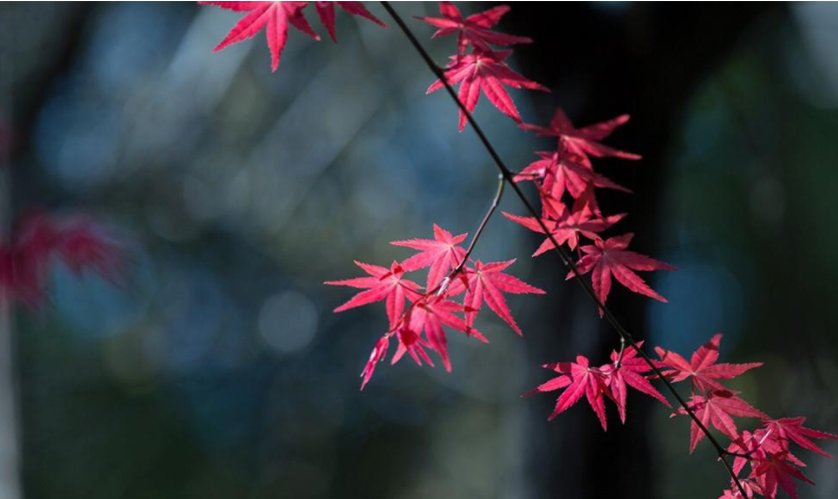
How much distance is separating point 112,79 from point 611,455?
442cm

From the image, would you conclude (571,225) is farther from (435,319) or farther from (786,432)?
(786,432)

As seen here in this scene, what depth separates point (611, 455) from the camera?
1.69 meters

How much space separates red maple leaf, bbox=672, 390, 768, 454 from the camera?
75 cm

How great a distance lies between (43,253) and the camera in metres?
1.71

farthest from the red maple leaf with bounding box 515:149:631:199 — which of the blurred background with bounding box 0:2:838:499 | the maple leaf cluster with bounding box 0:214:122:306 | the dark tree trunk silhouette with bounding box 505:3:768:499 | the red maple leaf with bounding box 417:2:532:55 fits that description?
the blurred background with bounding box 0:2:838:499

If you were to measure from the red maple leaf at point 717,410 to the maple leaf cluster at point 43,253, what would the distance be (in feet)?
4.15

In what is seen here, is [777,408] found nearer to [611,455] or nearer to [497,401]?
[497,401]

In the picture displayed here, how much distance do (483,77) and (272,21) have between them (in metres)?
0.20

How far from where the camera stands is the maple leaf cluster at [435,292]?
2.31ft

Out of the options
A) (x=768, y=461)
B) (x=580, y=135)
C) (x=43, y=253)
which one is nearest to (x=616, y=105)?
(x=580, y=135)

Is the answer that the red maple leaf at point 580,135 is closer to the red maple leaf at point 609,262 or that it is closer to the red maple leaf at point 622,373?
the red maple leaf at point 609,262

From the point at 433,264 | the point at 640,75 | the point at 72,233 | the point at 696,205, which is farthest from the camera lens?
the point at 696,205

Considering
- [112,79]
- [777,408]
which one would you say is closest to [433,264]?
[777,408]

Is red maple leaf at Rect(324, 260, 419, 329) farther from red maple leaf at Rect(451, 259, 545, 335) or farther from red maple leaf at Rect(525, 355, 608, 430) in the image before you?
red maple leaf at Rect(525, 355, 608, 430)
